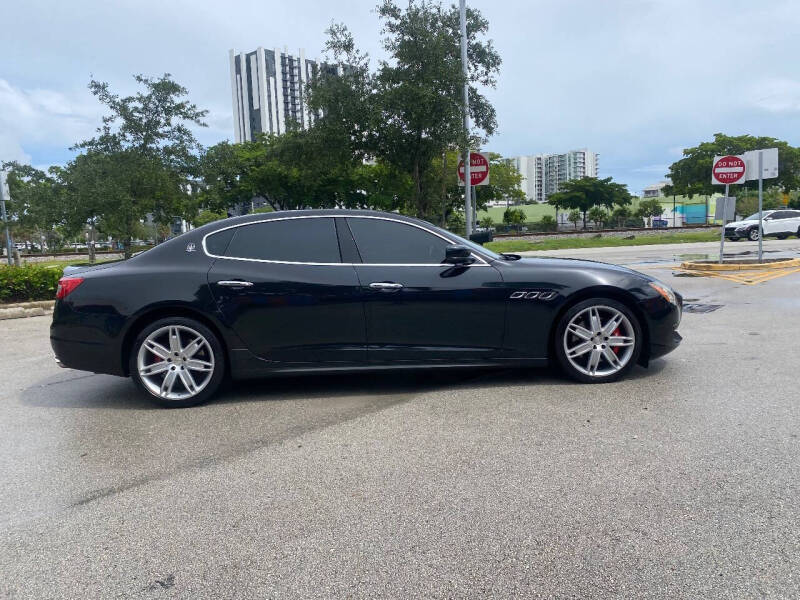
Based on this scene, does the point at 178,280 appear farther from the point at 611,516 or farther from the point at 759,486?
the point at 759,486

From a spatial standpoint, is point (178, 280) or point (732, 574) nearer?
point (732, 574)

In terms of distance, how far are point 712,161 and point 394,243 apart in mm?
63518

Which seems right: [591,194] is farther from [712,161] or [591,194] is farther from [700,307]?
[700,307]

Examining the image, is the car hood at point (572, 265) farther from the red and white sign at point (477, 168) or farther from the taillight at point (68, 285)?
the red and white sign at point (477, 168)

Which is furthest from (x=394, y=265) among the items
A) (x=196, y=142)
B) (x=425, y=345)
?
(x=196, y=142)

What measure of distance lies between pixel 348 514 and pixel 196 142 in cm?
1795

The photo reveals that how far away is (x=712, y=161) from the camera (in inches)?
2315

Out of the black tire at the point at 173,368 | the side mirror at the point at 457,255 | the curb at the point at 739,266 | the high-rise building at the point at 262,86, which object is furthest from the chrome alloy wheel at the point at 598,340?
the high-rise building at the point at 262,86

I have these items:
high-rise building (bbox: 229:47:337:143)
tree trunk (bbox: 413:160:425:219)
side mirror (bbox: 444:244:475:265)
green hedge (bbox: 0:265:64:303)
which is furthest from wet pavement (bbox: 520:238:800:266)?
high-rise building (bbox: 229:47:337:143)

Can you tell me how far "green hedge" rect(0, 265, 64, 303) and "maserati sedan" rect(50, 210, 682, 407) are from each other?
24.7ft

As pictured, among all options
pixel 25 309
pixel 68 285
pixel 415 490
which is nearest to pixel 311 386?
pixel 68 285

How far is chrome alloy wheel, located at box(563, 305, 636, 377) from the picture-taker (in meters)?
4.96

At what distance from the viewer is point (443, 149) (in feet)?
56.3

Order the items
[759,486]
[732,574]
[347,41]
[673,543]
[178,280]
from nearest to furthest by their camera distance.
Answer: [732,574] < [673,543] < [759,486] < [178,280] < [347,41]
